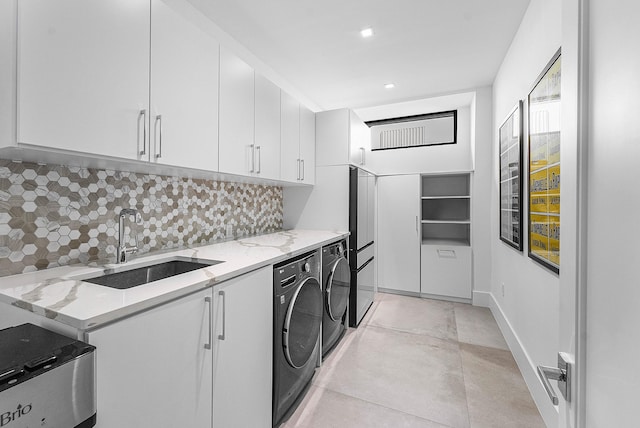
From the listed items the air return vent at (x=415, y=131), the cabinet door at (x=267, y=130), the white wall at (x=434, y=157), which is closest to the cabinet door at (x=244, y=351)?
the cabinet door at (x=267, y=130)

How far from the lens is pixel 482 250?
3.50 m

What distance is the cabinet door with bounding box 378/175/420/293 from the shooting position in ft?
12.6

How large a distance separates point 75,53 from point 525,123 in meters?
2.52

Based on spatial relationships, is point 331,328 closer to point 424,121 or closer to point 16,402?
point 16,402

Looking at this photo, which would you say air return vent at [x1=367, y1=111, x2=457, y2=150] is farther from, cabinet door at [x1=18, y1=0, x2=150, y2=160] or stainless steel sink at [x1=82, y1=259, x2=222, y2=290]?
cabinet door at [x1=18, y1=0, x2=150, y2=160]

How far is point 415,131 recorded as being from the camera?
4.17 meters

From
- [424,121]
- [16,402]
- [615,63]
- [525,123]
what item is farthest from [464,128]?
[16,402]

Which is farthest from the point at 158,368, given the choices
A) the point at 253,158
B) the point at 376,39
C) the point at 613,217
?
the point at 376,39

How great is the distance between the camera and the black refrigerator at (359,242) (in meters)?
2.85

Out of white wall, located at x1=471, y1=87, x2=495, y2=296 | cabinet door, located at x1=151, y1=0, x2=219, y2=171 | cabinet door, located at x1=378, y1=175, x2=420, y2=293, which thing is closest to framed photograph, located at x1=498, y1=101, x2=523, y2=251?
white wall, located at x1=471, y1=87, x2=495, y2=296

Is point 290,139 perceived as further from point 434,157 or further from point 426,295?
point 426,295

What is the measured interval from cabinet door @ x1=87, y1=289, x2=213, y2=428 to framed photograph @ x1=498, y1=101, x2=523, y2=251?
223cm

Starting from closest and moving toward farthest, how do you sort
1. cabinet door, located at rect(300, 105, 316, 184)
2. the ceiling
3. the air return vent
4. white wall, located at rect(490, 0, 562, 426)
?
1. white wall, located at rect(490, 0, 562, 426)
2. the ceiling
3. cabinet door, located at rect(300, 105, 316, 184)
4. the air return vent

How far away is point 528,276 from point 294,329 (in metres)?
1.67
